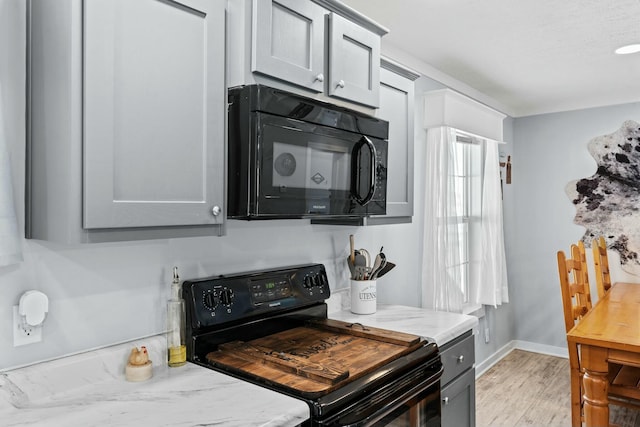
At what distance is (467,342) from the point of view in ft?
7.16

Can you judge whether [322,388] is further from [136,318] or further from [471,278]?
[471,278]

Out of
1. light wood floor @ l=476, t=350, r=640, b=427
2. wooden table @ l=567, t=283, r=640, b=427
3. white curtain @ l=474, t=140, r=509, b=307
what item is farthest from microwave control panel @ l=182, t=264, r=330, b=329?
white curtain @ l=474, t=140, r=509, b=307

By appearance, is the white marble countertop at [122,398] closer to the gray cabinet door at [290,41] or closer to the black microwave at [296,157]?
the black microwave at [296,157]

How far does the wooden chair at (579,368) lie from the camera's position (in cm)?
251

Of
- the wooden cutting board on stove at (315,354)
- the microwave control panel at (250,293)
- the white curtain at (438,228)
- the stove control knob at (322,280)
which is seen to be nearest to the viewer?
the wooden cutting board on stove at (315,354)

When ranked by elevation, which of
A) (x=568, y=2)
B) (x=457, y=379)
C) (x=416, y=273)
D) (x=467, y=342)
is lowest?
(x=457, y=379)

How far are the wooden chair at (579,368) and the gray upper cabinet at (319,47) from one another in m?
1.77

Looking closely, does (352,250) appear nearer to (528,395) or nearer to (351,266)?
(351,266)

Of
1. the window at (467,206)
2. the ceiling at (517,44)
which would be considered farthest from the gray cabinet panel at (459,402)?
the ceiling at (517,44)

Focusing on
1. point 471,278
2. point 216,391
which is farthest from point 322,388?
point 471,278

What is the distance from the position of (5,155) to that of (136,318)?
65 centimetres

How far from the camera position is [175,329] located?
5.12ft

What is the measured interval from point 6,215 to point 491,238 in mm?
3483

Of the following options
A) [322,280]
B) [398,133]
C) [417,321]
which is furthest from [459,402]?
[398,133]
